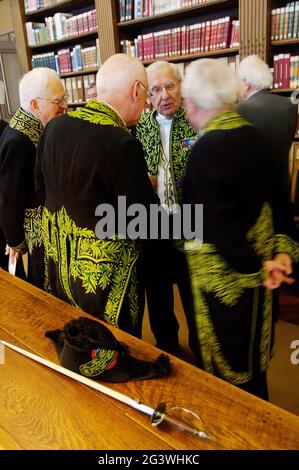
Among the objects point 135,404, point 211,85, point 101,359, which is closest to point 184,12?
point 211,85

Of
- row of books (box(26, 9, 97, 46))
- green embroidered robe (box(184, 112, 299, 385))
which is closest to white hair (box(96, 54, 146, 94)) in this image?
green embroidered robe (box(184, 112, 299, 385))

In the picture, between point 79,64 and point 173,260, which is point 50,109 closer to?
point 173,260

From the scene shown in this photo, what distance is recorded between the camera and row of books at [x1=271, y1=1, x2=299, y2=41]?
9.46ft

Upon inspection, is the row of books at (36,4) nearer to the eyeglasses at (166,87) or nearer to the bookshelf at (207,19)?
the bookshelf at (207,19)

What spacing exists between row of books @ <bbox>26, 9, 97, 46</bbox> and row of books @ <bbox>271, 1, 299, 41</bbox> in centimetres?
202

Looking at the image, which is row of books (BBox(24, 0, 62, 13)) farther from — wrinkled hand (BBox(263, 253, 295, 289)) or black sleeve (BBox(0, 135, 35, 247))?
wrinkled hand (BBox(263, 253, 295, 289))

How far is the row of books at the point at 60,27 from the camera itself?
14.0 feet

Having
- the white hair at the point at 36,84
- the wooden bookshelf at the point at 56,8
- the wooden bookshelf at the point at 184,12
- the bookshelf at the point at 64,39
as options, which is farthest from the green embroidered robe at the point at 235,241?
the wooden bookshelf at the point at 56,8

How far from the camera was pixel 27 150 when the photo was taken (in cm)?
190

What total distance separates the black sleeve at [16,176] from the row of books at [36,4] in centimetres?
346

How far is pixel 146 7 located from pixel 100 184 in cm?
306

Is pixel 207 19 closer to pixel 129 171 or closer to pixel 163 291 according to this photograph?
pixel 163 291
